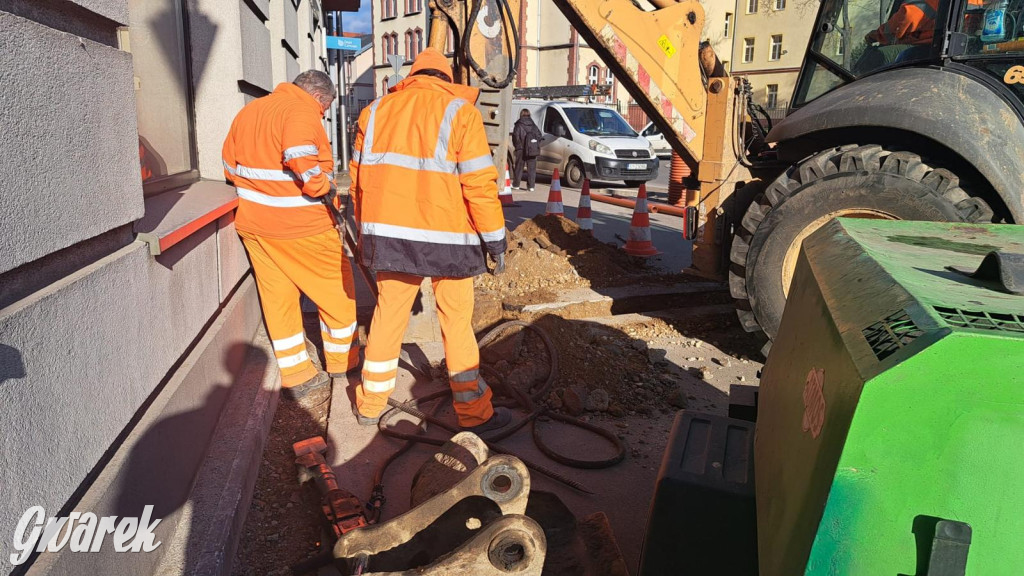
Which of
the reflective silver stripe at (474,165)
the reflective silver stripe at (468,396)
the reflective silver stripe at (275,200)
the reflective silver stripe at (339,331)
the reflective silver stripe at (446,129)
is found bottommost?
the reflective silver stripe at (468,396)

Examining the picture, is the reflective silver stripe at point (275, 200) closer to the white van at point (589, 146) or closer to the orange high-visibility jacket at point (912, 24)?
the orange high-visibility jacket at point (912, 24)

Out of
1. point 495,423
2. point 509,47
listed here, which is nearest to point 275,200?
point 495,423

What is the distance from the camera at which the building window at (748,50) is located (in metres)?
43.2

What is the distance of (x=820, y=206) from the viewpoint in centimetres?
469

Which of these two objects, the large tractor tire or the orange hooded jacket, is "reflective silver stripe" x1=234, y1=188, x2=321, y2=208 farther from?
the large tractor tire

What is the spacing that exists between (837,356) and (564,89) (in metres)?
20.6

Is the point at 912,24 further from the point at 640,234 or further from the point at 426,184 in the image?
the point at 640,234

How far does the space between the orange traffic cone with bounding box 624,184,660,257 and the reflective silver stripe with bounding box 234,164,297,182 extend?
5.02 metres

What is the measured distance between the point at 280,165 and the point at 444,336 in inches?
56.5

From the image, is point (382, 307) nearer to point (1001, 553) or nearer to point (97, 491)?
point (97, 491)

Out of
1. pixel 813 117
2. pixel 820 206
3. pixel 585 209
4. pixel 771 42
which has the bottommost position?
pixel 585 209

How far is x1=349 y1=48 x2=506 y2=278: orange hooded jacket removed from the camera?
360 cm

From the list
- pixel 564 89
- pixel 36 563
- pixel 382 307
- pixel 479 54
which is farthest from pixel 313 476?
pixel 564 89

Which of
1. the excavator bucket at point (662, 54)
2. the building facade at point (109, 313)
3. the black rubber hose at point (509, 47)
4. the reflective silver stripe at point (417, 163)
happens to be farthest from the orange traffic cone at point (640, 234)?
the building facade at point (109, 313)
